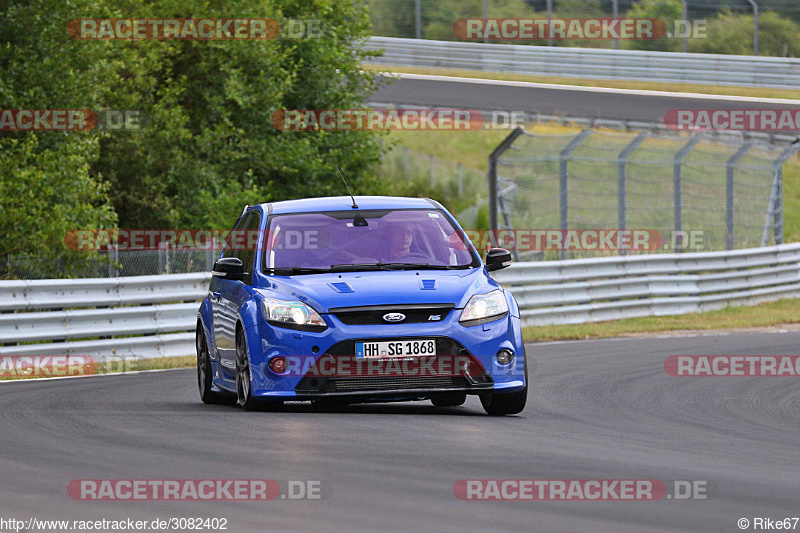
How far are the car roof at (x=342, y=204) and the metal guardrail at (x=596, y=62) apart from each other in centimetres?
3097

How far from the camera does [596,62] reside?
44.4m

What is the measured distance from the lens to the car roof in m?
10.8

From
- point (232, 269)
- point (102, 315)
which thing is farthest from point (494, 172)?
point (232, 269)

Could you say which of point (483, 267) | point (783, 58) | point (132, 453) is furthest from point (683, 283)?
point (783, 58)

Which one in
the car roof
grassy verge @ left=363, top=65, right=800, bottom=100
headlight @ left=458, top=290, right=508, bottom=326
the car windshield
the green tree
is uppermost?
the green tree

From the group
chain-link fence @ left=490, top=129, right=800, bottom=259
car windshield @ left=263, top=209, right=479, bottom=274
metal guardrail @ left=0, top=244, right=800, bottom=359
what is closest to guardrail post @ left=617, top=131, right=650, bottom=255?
chain-link fence @ left=490, top=129, right=800, bottom=259

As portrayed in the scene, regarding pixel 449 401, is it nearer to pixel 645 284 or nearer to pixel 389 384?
pixel 389 384

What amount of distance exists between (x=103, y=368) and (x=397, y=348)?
6.89 metres

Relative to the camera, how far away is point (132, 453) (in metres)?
7.75

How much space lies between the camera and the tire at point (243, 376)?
32.0 feet

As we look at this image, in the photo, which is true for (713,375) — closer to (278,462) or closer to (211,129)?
(278,462)

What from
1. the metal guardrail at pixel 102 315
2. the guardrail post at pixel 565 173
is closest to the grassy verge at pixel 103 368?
the metal guardrail at pixel 102 315

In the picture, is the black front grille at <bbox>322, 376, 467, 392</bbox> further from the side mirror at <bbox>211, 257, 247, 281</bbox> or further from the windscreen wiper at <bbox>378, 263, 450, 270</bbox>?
the side mirror at <bbox>211, 257, 247, 281</bbox>

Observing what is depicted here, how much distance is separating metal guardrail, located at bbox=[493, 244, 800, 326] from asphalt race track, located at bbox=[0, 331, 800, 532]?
8544 millimetres
